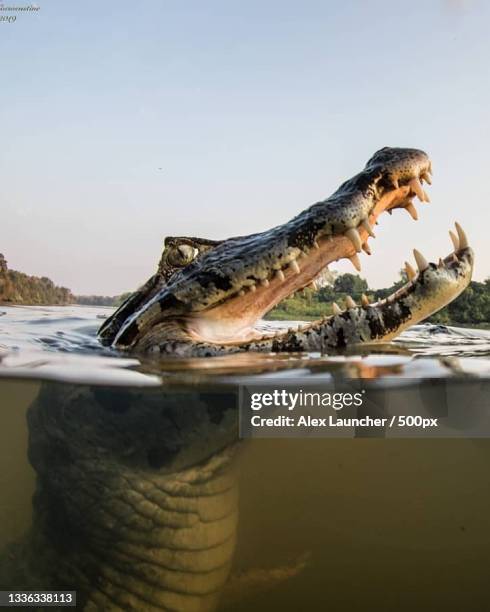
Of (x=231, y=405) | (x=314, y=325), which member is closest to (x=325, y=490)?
(x=231, y=405)

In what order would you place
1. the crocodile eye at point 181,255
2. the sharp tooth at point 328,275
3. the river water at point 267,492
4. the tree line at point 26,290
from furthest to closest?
the tree line at point 26,290 < the crocodile eye at point 181,255 < the sharp tooth at point 328,275 < the river water at point 267,492

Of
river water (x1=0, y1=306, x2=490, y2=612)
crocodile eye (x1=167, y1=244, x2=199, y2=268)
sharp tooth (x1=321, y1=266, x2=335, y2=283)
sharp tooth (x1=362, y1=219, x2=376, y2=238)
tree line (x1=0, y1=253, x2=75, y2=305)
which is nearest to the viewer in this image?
sharp tooth (x1=362, y1=219, x2=376, y2=238)

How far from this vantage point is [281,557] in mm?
3383

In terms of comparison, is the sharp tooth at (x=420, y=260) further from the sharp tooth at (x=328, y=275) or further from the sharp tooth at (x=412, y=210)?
the sharp tooth at (x=328, y=275)

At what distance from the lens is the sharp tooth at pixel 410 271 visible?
3126mm

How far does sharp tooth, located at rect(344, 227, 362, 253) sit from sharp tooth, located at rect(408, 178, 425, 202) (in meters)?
0.42

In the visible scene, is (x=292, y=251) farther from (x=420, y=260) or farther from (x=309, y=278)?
(x=420, y=260)

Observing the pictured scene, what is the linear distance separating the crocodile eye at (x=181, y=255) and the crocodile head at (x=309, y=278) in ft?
0.25

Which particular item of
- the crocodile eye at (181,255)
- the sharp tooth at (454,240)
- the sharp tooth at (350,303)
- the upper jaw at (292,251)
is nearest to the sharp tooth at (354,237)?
the upper jaw at (292,251)

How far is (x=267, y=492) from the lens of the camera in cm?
416

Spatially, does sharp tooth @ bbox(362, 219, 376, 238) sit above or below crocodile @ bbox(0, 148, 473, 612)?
above

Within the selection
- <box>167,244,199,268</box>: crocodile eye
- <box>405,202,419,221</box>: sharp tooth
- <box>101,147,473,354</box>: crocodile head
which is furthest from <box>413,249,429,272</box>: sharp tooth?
<box>167,244,199,268</box>: crocodile eye

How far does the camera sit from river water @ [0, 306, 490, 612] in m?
3.20

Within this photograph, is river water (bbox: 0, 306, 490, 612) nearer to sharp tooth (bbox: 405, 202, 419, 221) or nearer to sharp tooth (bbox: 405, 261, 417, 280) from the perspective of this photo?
sharp tooth (bbox: 405, 261, 417, 280)
